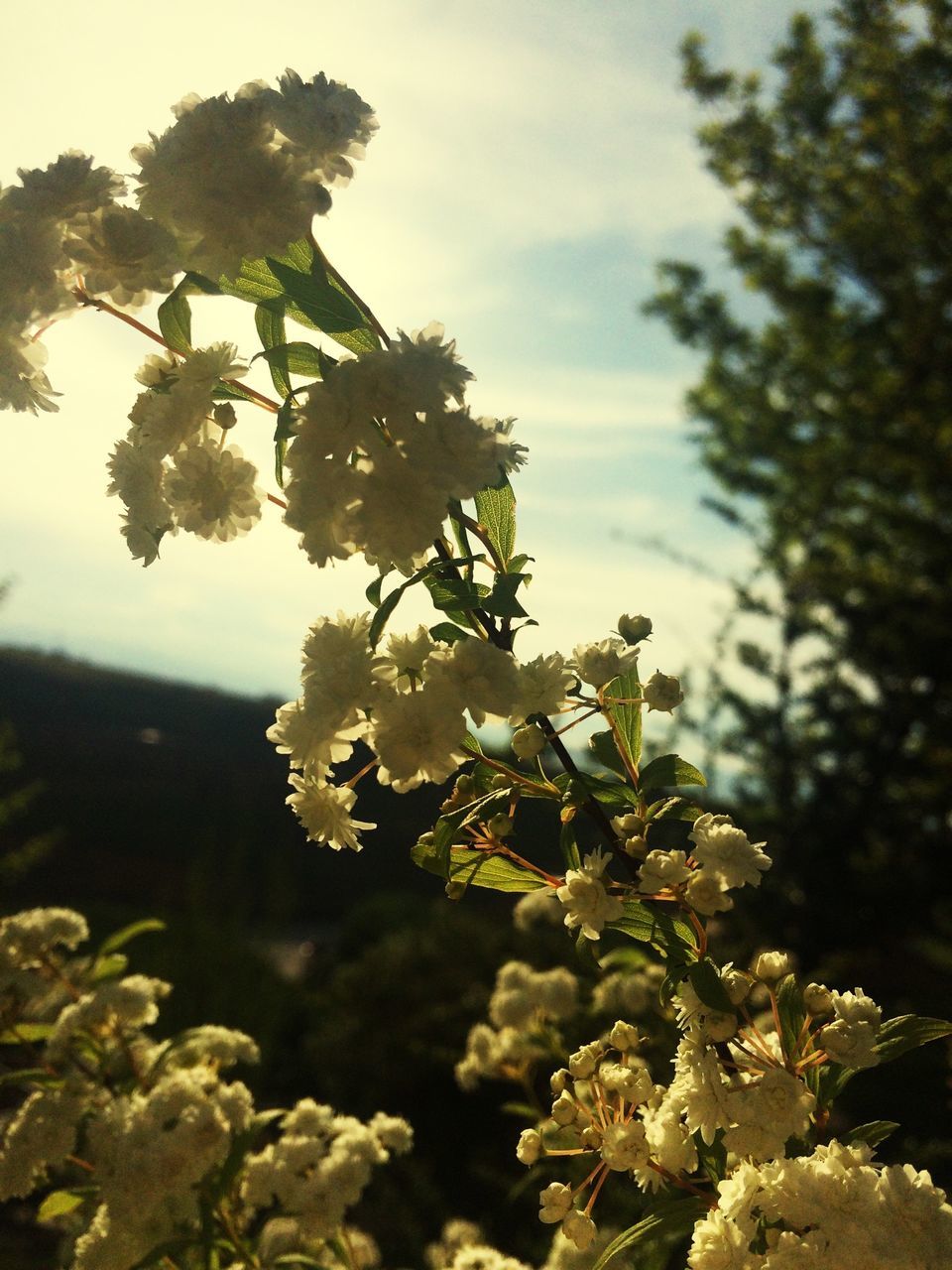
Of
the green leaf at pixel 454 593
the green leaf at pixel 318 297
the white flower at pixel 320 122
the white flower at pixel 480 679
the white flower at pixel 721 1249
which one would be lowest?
the white flower at pixel 721 1249

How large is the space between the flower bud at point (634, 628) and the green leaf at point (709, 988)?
331 millimetres

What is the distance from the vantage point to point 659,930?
1061 mm

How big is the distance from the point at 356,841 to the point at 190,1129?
0.76m

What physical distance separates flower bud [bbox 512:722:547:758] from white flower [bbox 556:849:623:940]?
0.39ft

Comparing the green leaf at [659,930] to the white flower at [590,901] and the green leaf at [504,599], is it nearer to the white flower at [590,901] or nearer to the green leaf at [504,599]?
the white flower at [590,901]

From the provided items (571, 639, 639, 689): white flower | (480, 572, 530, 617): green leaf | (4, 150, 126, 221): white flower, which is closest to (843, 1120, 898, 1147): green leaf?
(571, 639, 639, 689): white flower

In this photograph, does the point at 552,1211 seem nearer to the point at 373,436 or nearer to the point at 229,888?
the point at 373,436

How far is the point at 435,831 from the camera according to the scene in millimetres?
1057

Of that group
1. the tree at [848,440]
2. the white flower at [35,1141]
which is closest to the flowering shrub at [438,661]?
the white flower at [35,1141]

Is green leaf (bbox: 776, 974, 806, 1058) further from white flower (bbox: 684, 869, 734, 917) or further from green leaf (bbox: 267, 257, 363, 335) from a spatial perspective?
green leaf (bbox: 267, 257, 363, 335)

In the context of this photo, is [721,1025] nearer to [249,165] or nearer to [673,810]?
[673,810]

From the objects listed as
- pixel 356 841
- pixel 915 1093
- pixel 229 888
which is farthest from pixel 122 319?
pixel 229 888

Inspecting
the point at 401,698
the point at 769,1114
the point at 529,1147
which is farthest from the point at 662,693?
the point at 529,1147

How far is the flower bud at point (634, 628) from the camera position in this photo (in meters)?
1.08
